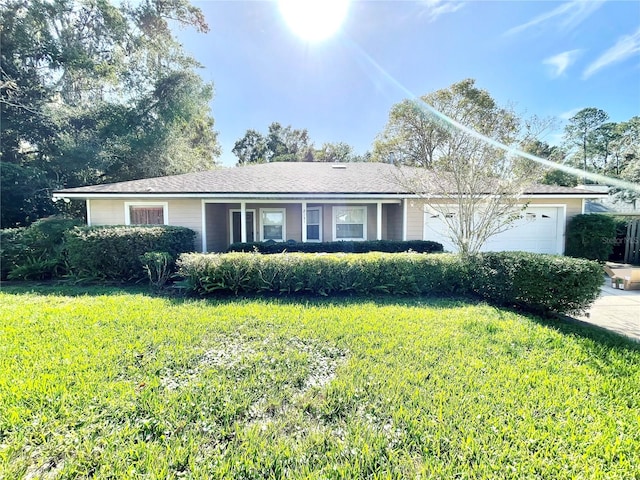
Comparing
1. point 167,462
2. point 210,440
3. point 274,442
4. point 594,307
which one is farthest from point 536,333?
point 167,462

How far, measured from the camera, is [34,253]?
883cm

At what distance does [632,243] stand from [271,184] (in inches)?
602

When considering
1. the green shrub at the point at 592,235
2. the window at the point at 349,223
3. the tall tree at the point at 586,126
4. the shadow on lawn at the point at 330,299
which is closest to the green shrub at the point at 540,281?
the shadow on lawn at the point at 330,299

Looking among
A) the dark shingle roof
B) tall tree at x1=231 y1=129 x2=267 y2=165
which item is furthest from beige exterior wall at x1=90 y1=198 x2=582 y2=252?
tall tree at x1=231 y1=129 x2=267 y2=165

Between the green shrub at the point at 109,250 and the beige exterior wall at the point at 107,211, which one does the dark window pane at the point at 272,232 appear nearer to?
the green shrub at the point at 109,250

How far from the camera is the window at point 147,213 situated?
11102 mm

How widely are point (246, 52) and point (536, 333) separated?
14839 millimetres

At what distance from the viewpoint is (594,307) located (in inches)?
244

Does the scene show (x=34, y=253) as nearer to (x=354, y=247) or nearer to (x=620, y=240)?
(x=354, y=247)

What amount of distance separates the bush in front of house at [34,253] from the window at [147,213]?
7.31 feet

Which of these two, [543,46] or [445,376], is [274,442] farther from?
[543,46]

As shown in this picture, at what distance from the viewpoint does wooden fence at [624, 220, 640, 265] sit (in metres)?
12.0

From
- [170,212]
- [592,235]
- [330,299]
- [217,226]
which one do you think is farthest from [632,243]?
[170,212]

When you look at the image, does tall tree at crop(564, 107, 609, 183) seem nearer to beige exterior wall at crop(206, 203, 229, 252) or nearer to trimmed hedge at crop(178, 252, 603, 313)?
trimmed hedge at crop(178, 252, 603, 313)
